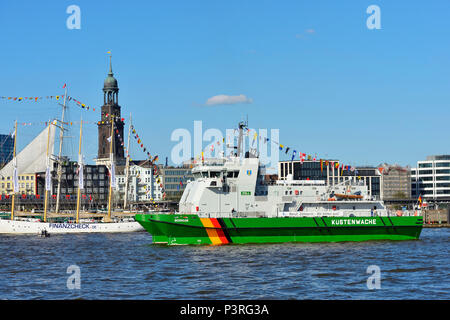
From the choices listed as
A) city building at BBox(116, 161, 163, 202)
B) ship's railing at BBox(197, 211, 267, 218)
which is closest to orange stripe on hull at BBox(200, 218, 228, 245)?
ship's railing at BBox(197, 211, 267, 218)

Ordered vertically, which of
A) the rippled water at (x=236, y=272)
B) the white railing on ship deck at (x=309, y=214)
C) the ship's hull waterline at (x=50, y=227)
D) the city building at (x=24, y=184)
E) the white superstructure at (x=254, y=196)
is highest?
the city building at (x=24, y=184)

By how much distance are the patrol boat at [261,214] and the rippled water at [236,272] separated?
5.60 feet

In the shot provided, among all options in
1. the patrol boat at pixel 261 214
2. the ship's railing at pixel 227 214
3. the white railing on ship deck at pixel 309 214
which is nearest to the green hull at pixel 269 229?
the patrol boat at pixel 261 214

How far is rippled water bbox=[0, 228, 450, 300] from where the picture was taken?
25406 millimetres

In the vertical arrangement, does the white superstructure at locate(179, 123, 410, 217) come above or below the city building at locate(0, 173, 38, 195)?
below

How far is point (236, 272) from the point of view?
31.9 metres

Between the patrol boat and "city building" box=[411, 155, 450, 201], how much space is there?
135m

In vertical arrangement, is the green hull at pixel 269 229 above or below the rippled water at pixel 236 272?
above

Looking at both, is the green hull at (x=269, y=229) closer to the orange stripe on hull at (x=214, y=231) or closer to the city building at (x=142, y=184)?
the orange stripe on hull at (x=214, y=231)

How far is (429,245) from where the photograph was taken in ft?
159

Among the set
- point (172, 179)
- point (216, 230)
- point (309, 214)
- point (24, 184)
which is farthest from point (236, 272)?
point (24, 184)

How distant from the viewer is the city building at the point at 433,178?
18062cm

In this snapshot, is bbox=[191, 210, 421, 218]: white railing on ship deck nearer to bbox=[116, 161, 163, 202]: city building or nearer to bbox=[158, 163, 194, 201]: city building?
bbox=[158, 163, 194, 201]: city building

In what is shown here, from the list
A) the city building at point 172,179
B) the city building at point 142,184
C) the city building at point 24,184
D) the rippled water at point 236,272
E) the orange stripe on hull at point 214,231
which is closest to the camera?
the rippled water at point 236,272
